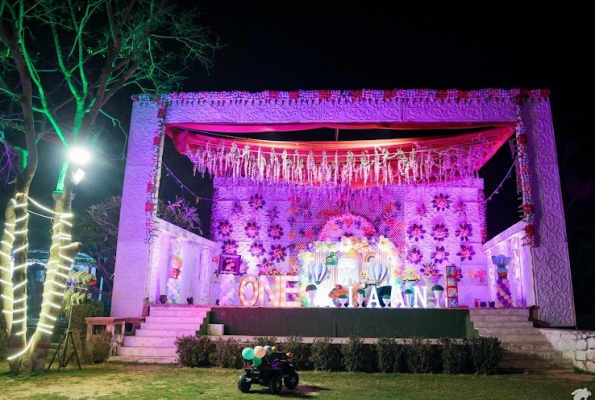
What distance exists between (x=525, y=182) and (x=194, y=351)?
6970 millimetres

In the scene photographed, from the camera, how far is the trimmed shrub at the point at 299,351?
7354 millimetres

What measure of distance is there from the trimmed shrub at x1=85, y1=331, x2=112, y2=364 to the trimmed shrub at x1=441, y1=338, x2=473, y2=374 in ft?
17.6

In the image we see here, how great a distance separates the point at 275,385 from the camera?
5383 millimetres

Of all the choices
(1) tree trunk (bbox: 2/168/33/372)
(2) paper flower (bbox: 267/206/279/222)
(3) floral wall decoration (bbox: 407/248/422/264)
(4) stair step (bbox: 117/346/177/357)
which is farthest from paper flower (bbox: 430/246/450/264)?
(1) tree trunk (bbox: 2/168/33/372)

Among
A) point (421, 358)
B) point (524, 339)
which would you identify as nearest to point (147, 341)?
point (421, 358)

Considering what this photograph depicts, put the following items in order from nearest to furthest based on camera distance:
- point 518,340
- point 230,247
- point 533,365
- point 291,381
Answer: point 291,381, point 533,365, point 518,340, point 230,247

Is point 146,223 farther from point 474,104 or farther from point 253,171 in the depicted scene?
point 474,104

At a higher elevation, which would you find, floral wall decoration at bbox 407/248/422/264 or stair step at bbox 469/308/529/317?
floral wall decoration at bbox 407/248/422/264

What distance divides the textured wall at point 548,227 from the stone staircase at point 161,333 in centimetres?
632

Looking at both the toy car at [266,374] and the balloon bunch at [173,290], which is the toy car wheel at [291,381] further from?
the balloon bunch at [173,290]

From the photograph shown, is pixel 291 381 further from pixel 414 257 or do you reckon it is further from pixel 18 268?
pixel 414 257

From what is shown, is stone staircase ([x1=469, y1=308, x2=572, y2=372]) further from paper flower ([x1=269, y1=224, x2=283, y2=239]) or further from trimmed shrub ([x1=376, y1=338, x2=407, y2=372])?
paper flower ([x1=269, y1=224, x2=283, y2=239])

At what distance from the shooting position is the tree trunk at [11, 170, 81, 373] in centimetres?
665

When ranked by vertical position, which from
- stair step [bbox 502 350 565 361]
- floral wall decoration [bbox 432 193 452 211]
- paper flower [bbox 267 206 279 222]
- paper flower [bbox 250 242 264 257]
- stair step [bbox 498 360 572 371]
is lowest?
stair step [bbox 498 360 572 371]
